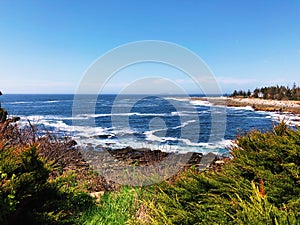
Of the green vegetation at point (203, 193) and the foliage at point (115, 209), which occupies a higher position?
the green vegetation at point (203, 193)

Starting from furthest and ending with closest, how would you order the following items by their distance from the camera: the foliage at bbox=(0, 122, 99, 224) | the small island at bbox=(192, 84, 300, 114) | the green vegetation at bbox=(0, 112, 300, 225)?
the small island at bbox=(192, 84, 300, 114), the foliage at bbox=(0, 122, 99, 224), the green vegetation at bbox=(0, 112, 300, 225)

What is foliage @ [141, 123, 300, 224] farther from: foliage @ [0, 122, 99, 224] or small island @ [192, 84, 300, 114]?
small island @ [192, 84, 300, 114]

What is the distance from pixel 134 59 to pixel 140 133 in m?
14.6

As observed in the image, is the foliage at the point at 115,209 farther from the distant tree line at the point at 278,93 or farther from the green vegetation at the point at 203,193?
the distant tree line at the point at 278,93

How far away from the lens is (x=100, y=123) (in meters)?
25.4

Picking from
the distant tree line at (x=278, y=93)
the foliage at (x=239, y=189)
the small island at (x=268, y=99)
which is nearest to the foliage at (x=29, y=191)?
the foliage at (x=239, y=189)

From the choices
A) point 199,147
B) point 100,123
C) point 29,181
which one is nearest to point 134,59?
point 29,181

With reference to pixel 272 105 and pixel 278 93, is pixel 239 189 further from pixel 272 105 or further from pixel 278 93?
pixel 278 93

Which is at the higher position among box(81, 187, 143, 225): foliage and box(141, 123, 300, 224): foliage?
box(141, 123, 300, 224): foliage

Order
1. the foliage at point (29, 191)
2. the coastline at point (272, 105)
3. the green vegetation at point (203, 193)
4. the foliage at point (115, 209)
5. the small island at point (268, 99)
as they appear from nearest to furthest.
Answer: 1. the green vegetation at point (203, 193)
2. the foliage at point (29, 191)
3. the foliage at point (115, 209)
4. the coastline at point (272, 105)
5. the small island at point (268, 99)

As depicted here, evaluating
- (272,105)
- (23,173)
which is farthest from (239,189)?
(272,105)

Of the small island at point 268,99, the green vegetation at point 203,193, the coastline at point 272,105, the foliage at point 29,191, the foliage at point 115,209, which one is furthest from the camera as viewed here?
the small island at point 268,99

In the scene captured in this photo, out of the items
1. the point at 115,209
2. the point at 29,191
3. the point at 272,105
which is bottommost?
the point at 115,209

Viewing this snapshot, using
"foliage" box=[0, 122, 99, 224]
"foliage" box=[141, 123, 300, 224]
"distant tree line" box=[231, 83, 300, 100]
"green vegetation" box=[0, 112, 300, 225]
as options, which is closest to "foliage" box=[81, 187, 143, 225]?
"green vegetation" box=[0, 112, 300, 225]
